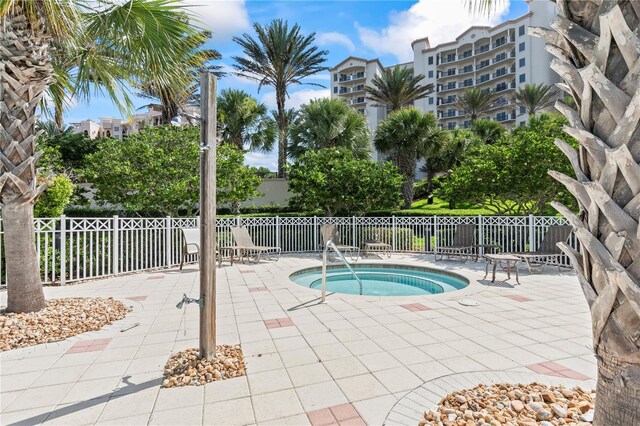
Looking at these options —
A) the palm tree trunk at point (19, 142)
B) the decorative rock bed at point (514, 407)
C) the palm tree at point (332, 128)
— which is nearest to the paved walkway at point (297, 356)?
the decorative rock bed at point (514, 407)

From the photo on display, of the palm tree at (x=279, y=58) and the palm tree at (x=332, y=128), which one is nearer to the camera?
the palm tree at (x=332, y=128)

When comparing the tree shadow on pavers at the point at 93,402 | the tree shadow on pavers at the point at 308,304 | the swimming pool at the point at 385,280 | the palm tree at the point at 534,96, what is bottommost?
the swimming pool at the point at 385,280

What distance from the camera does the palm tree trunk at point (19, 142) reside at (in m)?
4.46

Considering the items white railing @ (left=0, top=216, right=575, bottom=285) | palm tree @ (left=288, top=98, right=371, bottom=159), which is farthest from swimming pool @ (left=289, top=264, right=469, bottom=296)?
palm tree @ (left=288, top=98, right=371, bottom=159)

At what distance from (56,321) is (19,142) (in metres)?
2.57

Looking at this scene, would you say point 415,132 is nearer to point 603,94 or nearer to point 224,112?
point 224,112

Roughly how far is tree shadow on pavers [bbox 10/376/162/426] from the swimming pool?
5181 millimetres

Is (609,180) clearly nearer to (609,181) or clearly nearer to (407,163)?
(609,181)

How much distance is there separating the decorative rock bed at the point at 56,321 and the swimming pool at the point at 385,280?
444 cm

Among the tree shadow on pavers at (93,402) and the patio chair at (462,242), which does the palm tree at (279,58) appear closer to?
the patio chair at (462,242)

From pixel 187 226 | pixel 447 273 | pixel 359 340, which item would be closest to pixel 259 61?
pixel 187 226

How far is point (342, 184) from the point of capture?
13.0 metres

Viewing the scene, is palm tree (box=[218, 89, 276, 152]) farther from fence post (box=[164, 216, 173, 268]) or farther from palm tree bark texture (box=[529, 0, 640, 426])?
palm tree bark texture (box=[529, 0, 640, 426])

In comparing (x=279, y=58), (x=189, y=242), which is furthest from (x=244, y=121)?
(x=189, y=242)
